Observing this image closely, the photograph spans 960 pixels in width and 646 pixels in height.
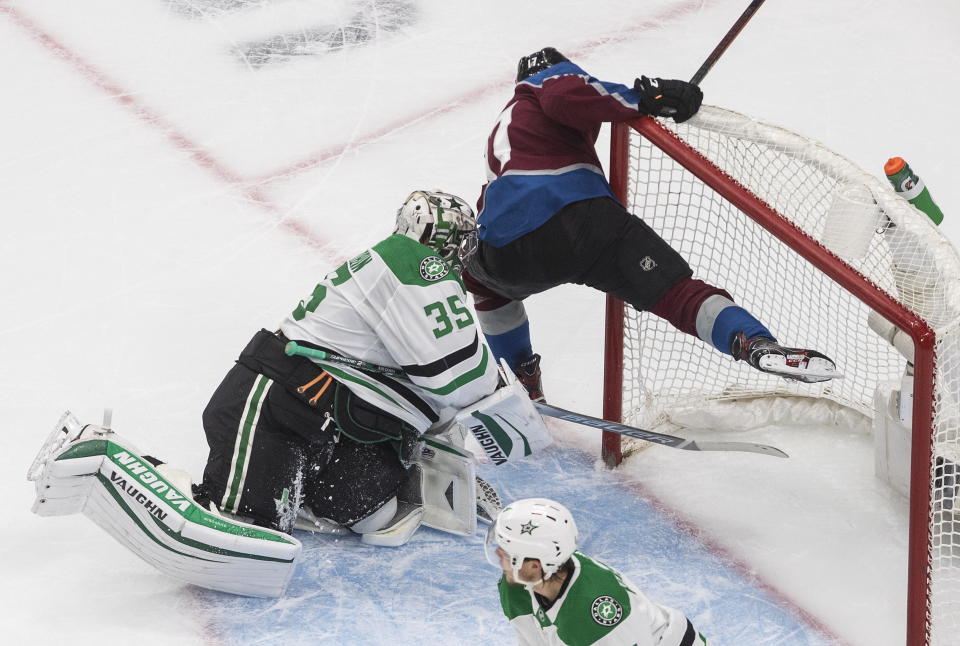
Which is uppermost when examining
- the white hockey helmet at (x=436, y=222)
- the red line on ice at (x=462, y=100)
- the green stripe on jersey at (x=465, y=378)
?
the red line on ice at (x=462, y=100)

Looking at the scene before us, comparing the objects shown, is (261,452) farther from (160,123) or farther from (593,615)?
(160,123)

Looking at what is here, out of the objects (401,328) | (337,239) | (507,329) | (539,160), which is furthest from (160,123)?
(401,328)

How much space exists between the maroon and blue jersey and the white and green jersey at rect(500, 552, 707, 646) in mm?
1024

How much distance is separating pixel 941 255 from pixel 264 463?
135cm

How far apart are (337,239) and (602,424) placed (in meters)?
1.27

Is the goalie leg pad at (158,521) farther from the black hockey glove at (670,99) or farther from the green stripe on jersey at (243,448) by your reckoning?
the black hockey glove at (670,99)

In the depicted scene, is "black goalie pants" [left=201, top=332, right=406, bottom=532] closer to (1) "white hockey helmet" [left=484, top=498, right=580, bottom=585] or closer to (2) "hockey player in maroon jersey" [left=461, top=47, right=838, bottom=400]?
(2) "hockey player in maroon jersey" [left=461, top=47, right=838, bottom=400]

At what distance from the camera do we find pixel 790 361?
8.96 feet

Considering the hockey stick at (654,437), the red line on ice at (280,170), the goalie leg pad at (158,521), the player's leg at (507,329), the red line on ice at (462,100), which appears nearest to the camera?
the goalie leg pad at (158,521)

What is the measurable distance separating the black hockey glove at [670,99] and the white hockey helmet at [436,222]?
414 mm

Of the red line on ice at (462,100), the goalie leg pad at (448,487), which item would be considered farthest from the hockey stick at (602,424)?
the red line on ice at (462,100)

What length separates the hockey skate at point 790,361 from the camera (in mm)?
2707

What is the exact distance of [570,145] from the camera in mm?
3119

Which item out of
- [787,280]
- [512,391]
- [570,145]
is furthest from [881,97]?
[512,391]
